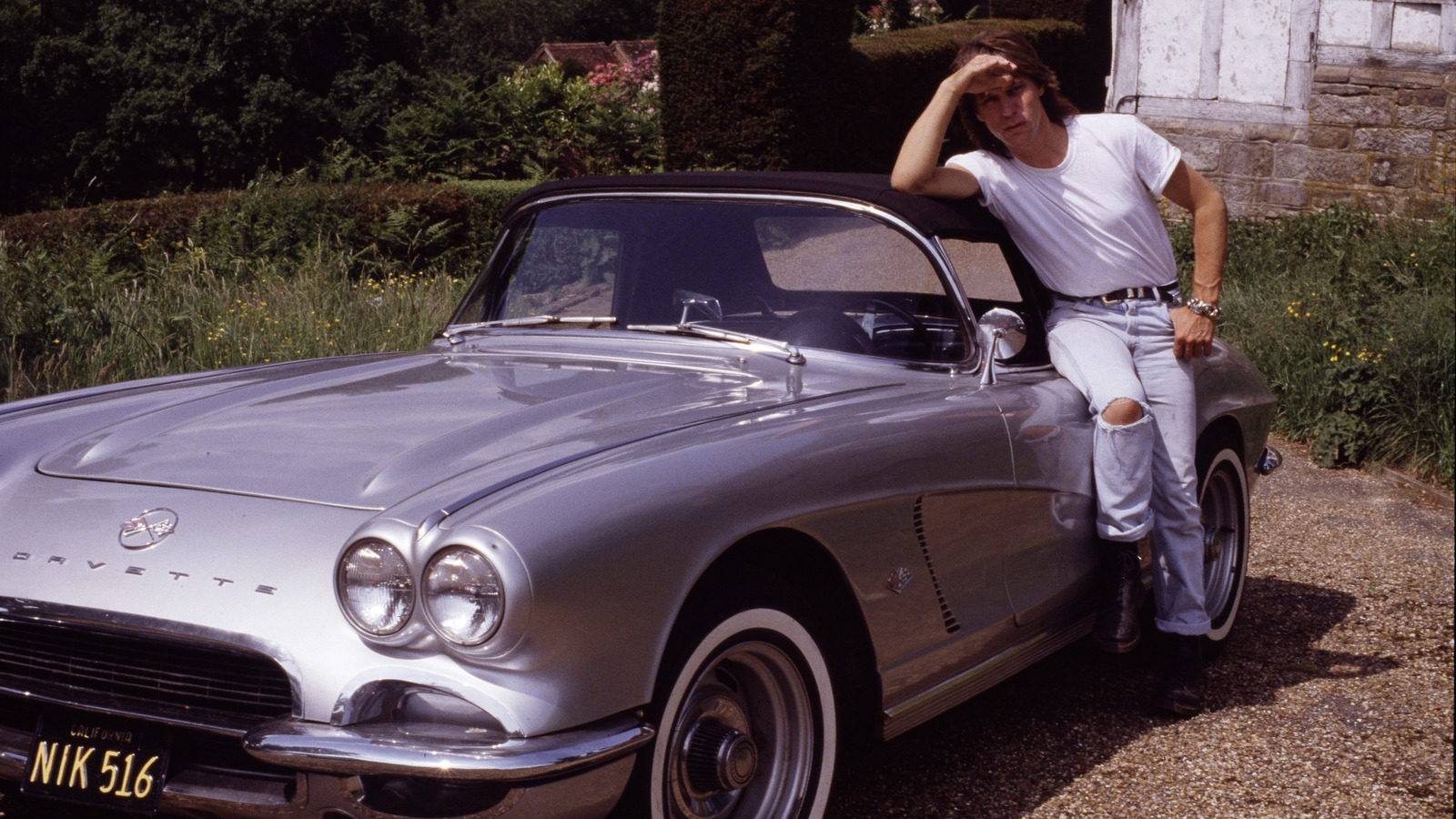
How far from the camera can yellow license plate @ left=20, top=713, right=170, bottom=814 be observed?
→ 2074 millimetres

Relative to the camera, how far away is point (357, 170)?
14.3 metres

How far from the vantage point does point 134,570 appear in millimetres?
2189

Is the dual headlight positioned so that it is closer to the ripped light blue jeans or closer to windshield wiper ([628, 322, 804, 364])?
windshield wiper ([628, 322, 804, 364])

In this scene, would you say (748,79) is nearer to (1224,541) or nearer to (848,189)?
(1224,541)

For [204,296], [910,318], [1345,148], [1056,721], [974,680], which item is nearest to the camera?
[974,680]

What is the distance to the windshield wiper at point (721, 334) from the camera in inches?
124

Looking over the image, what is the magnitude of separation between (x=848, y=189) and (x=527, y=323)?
987mm

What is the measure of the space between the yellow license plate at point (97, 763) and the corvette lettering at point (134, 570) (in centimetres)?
25

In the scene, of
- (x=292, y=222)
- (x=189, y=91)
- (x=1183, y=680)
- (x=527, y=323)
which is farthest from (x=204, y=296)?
(x=189, y=91)

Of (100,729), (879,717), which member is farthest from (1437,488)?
(100,729)

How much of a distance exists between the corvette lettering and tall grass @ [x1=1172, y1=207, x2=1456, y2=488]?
5.72 metres

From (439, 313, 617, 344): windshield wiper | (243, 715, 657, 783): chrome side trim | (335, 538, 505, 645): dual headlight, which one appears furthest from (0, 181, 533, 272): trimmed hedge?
(243, 715, 657, 783): chrome side trim

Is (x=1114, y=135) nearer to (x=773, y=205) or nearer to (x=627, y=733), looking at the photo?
(x=773, y=205)

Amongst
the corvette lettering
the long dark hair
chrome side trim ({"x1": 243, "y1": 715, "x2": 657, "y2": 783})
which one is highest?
the long dark hair
